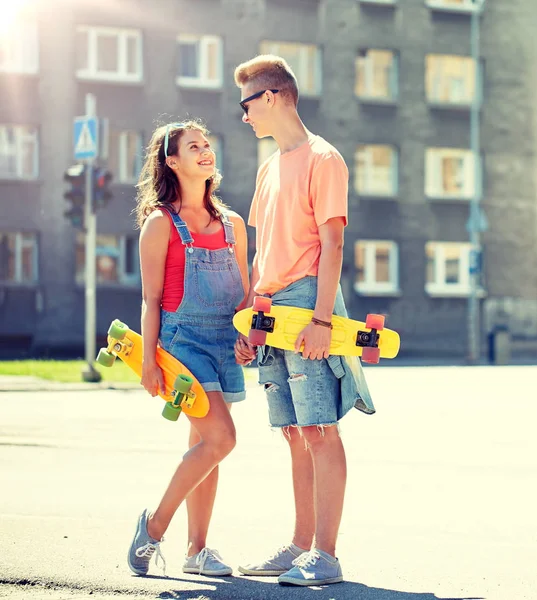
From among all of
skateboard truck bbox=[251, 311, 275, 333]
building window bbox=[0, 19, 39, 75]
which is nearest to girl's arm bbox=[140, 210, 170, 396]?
skateboard truck bbox=[251, 311, 275, 333]

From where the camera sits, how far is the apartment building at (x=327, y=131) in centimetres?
3112

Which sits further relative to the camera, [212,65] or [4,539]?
[212,65]

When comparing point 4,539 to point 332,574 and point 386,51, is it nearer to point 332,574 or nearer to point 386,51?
point 332,574

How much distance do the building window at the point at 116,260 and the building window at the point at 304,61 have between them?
21.3 feet

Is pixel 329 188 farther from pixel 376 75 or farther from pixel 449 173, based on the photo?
pixel 449 173

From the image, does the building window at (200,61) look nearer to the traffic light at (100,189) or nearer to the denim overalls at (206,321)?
the traffic light at (100,189)

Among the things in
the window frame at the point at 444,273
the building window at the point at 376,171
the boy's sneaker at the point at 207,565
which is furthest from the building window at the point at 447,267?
the boy's sneaker at the point at 207,565

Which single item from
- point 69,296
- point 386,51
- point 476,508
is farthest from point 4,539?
point 386,51

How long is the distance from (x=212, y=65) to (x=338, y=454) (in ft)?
95.1

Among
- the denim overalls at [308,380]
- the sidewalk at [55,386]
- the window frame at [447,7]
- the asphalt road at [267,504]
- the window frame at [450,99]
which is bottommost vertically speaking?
the sidewalk at [55,386]

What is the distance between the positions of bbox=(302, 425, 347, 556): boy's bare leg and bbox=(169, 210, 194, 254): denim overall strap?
890mm

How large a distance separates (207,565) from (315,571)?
1.53ft

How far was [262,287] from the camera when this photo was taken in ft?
16.2

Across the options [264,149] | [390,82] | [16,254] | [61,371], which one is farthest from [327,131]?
[61,371]
